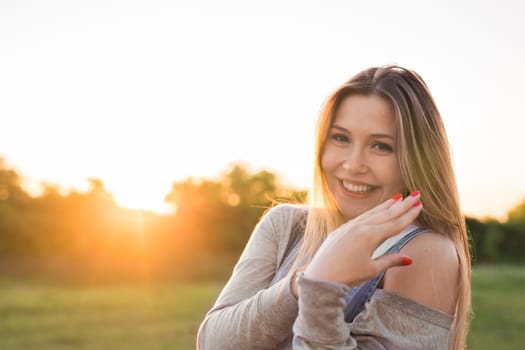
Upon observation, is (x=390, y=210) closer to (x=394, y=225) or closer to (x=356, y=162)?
(x=394, y=225)

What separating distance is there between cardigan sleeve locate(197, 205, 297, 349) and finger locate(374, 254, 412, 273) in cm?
31

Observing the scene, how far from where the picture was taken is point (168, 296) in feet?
55.4

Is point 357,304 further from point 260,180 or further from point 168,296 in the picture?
point 260,180

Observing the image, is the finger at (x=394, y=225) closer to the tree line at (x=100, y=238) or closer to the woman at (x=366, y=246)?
the woman at (x=366, y=246)

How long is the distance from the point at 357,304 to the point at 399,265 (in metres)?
0.20

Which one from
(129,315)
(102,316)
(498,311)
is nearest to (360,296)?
(129,315)

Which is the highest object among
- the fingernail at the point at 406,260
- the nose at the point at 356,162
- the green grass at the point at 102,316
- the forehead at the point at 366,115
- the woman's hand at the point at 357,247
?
the forehead at the point at 366,115

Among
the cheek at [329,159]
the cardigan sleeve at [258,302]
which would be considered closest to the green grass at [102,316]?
the cardigan sleeve at [258,302]

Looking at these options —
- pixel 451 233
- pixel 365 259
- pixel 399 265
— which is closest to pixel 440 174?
pixel 451 233

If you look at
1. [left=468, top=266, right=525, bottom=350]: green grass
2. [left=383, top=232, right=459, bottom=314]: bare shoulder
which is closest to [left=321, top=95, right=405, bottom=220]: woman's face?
[left=383, top=232, right=459, bottom=314]: bare shoulder

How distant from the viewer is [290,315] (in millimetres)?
2033

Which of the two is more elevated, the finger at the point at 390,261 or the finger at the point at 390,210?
the finger at the point at 390,210

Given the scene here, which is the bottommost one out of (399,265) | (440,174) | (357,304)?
(357,304)

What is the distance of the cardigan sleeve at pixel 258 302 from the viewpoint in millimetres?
2061
